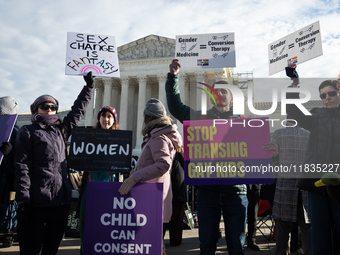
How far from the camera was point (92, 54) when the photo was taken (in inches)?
186

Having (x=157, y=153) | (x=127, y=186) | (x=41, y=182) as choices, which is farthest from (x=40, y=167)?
(x=157, y=153)

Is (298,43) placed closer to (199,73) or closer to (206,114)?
(206,114)

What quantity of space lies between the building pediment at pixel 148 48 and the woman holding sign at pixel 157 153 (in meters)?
32.7

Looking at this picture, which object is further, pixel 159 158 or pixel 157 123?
pixel 157 123

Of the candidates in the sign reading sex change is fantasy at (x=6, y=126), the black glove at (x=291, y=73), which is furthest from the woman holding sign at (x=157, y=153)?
the black glove at (x=291, y=73)

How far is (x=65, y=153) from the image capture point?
3.31 metres

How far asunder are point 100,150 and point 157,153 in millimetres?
869

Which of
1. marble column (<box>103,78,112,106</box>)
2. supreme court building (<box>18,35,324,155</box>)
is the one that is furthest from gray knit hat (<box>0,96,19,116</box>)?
marble column (<box>103,78,112,106</box>)

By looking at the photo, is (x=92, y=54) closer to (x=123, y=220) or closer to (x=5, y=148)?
(x=5, y=148)

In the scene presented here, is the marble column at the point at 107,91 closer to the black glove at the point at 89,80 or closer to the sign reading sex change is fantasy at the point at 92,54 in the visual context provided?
the sign reading sex change is fantasy at the point at 92,54

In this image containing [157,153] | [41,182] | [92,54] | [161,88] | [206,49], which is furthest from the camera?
[161,88]

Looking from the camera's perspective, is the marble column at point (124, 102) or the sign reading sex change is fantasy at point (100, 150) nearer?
the sign reading sex change is fantasy at point (100, 150)

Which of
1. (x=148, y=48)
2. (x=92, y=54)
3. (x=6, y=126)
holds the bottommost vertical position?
(x=6, y=126)

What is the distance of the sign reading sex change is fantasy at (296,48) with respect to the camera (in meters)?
4.76
